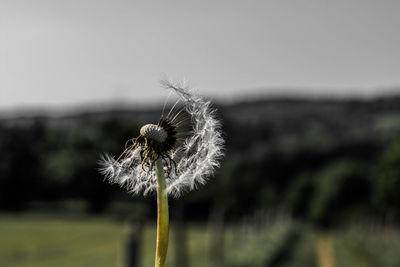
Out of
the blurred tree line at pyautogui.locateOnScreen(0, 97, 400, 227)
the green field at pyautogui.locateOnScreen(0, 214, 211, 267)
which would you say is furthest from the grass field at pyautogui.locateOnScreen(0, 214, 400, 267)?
the blurred tree line at pyautogui.locateOnScreen(0, 97, 400, 227)

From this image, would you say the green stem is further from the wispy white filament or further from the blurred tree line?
the blurred tree line

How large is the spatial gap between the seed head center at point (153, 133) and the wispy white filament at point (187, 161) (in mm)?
79

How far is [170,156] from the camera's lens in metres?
0.90

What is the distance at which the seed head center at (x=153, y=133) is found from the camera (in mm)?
802

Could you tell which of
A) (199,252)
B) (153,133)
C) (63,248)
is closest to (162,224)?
(153,133)

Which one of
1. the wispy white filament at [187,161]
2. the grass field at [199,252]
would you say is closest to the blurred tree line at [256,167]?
the grass field at [199,252]

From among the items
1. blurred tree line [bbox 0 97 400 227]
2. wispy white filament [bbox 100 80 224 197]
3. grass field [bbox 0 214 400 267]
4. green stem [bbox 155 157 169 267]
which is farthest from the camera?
blurred tree line [bbox 0 97 400 227]

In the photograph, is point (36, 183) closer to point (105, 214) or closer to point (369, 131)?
point (105, 214)

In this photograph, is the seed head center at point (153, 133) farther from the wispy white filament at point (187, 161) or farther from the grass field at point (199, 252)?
the grass field at point (199, 252)

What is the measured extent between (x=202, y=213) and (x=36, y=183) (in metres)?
33.9

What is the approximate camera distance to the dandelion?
0.80 m

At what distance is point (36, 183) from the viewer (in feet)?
290

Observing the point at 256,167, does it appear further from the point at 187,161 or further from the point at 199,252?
the point at 187,161

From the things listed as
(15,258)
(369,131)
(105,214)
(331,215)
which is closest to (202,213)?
(105,214)
